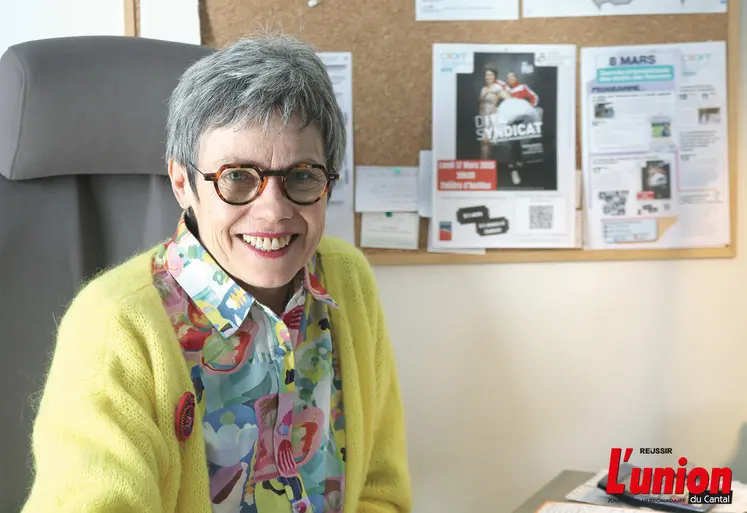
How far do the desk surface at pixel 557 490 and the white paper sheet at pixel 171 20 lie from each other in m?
1.12

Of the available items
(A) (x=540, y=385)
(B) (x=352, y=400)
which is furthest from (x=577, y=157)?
(B) (x=352, y=400)

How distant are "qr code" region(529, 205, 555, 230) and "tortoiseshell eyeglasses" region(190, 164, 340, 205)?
801 mm

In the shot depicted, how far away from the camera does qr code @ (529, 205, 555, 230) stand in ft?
5.78

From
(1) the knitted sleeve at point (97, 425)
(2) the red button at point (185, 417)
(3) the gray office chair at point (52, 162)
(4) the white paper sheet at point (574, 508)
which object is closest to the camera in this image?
(1) the knitted sleeve at point (97, 425)

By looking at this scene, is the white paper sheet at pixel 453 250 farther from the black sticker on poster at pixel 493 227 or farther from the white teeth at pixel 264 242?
the white teeth at pixel 264 242

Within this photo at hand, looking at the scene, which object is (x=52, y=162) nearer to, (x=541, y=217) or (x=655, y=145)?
(x=541, y=217)

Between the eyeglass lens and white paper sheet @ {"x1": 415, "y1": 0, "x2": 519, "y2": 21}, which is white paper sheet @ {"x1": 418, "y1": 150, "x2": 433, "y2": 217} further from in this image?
the eyeglass lens

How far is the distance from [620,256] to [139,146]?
3.53ft

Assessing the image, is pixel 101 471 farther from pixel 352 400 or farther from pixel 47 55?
pixel 47 55

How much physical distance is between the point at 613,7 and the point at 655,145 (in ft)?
1.03

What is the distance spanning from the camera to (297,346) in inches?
46.3

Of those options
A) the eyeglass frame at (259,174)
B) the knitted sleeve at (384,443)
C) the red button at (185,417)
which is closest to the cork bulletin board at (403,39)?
the knitted sleeve at (384,443)

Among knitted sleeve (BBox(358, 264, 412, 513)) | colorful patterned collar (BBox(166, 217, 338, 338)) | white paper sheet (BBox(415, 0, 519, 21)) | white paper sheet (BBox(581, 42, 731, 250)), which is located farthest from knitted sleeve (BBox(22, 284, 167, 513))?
white paper sheet (BBox(581, 42, 731, 250))

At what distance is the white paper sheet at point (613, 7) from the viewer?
1.73 metres
